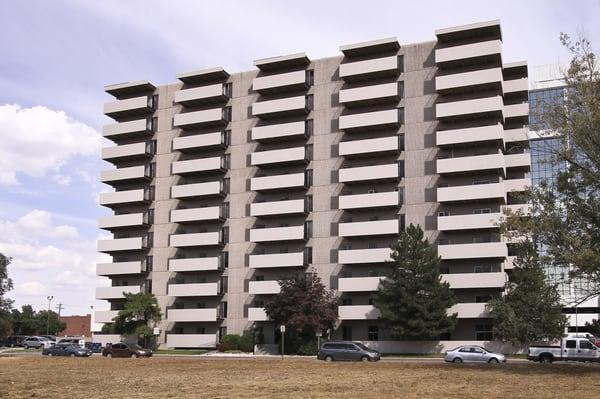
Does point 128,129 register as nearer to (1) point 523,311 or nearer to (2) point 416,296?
(2) point 416,296

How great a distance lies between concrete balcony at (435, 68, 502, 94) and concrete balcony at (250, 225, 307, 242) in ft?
73.5

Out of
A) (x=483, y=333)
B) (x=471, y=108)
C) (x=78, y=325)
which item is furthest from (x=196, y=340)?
(x=78, y=325)

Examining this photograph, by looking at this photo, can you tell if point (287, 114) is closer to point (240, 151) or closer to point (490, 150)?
point (240, 151)

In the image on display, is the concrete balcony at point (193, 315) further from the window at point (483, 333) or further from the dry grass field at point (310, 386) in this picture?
the dry grass field at point (310, 386)

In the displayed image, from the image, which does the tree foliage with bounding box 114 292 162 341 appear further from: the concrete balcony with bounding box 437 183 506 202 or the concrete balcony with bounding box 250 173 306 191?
the concrete balcony with bounding box 437 183 506 202

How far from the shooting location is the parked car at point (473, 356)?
55.7m

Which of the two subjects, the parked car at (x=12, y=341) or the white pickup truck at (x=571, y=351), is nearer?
the white pickup truck at (x=571, y=351)

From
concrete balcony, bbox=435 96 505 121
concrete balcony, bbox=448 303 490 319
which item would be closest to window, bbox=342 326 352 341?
concrete balcony, bbox=448 303 490 319

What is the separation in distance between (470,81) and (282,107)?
22649mm

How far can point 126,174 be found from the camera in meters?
95.4

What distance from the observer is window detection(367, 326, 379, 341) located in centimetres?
7785

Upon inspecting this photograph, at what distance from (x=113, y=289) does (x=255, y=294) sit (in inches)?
841

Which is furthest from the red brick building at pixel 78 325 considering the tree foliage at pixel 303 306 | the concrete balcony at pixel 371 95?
the concrete balcony at pixel 371 95

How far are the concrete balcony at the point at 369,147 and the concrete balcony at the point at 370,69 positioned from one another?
316 inches
